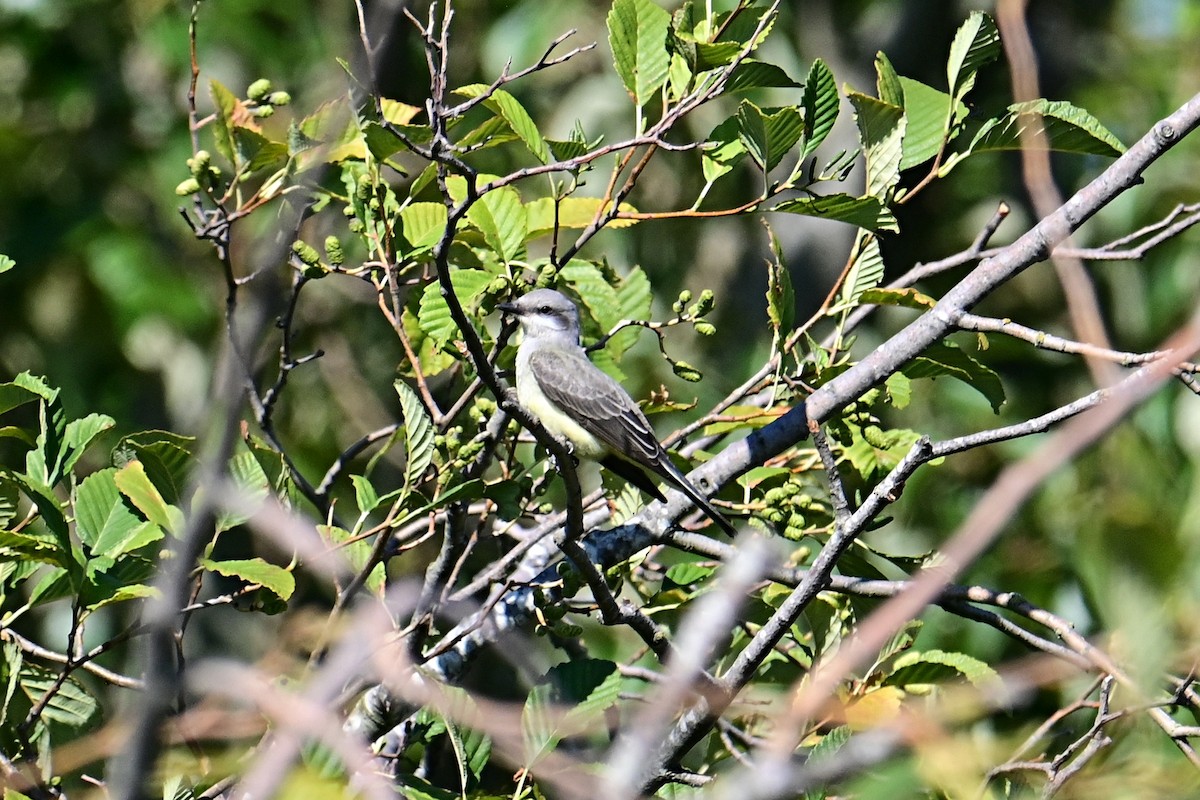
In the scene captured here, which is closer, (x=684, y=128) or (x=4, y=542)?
(x=4, y=542)

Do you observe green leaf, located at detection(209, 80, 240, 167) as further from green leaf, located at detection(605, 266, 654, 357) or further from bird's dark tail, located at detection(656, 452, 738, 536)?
bird's dark tail, located at detection(656, 452, 738, 536)

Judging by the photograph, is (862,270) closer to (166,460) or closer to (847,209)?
(847,209)

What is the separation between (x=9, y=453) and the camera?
21.7ft

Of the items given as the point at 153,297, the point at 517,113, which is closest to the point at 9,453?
the point at 153,297

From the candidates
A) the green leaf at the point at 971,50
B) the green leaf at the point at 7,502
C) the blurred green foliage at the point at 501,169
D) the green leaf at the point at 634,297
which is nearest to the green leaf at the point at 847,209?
the green leaf at the point at 971,50

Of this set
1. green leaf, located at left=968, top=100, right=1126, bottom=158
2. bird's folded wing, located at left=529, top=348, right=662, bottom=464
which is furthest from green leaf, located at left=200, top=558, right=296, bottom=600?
green leaf, located at left=968, top=100, right=1126, bottom=158

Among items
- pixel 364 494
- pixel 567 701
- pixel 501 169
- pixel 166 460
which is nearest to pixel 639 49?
pixel 364 494

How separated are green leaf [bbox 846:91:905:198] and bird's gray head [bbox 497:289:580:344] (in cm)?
159

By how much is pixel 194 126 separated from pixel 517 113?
104cm

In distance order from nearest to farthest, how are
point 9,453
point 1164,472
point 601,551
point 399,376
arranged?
1. point 1164,472
2. point 601,551
3. point 399,376
4. point 9,453

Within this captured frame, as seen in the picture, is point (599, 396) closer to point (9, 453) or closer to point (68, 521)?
point (68, 521)

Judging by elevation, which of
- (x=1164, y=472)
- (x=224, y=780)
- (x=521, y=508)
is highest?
(x=1164, y=472)

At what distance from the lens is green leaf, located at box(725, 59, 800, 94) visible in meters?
3.81

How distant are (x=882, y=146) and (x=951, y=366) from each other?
0.71 meters
